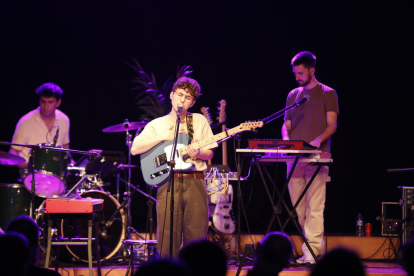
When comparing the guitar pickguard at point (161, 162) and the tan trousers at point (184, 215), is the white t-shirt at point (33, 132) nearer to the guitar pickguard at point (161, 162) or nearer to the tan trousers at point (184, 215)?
the guitar pickguard at point (161, 162)

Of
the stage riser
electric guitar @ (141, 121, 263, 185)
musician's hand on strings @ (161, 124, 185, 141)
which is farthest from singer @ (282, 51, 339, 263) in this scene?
musician's hand on strings @ (161, 124, 185, 141)

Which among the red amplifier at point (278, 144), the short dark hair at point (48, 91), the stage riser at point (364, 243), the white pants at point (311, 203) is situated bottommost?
the stage riser at point (364, 243)

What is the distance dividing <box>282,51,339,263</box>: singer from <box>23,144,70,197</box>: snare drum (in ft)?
9.68

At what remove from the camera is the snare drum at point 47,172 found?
19.8ft

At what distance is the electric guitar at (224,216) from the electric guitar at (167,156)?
2.21 metres

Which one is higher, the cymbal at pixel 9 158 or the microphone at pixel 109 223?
the cymbal at pixel 9 158

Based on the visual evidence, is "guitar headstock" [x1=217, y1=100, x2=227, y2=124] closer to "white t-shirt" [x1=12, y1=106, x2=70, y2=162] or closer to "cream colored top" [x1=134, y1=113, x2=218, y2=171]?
"cream colored top" [x1=134, y1=113, x2=218, y2=171]

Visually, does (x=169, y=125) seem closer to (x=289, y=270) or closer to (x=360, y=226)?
(x=289, y=270)

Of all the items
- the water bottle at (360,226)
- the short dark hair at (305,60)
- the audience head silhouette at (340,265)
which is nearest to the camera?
the audience head silhouette at (340,265)

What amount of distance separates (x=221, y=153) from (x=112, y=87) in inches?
83.2

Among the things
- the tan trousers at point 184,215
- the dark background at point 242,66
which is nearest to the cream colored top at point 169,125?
the tan trousers at point 184,215

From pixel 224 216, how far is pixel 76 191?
81.7 inches

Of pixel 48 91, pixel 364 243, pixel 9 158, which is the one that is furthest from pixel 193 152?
pixel 364 243

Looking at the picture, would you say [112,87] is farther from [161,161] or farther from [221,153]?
[161,161]
